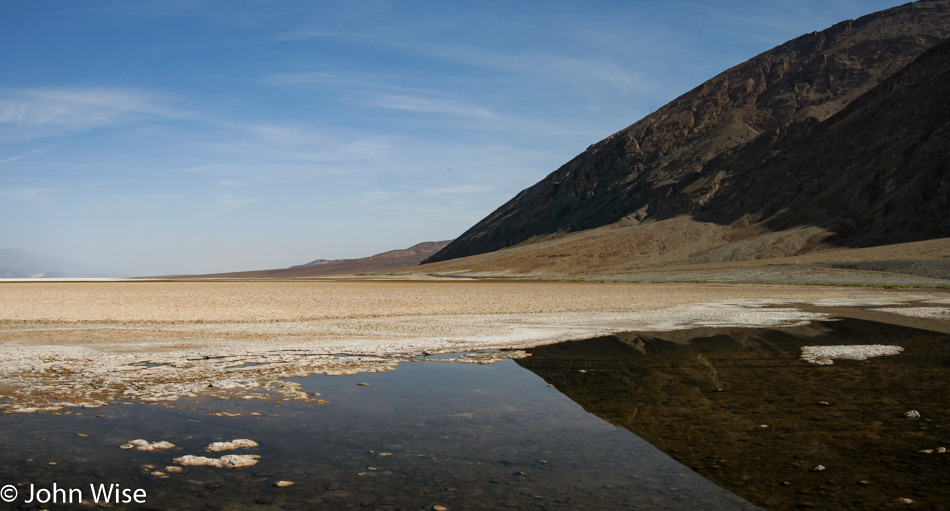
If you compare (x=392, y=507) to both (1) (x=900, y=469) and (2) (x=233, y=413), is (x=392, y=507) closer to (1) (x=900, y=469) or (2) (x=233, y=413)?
(2) (x=233, y=413)

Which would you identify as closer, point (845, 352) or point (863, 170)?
point (845, 352)

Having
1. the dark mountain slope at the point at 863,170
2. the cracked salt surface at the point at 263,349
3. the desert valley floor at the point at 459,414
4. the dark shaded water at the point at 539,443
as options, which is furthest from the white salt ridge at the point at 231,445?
the dark mountain slope at the point at 863,170

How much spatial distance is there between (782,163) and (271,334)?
10352cm

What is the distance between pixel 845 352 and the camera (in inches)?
496

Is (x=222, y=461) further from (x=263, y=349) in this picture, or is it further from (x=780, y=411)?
(x=263, y=349)

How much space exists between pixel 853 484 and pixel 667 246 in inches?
3872

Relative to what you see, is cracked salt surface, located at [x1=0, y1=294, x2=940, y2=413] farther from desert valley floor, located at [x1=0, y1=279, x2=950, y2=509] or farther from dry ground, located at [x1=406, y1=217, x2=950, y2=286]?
dry ground, located at [x1=406, y1=217, x2=950, y2=286]

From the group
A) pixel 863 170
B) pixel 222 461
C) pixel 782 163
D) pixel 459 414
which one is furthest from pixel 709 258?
pixel 222 461

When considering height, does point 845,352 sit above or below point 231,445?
below

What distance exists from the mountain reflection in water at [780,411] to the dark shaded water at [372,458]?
0.54 m

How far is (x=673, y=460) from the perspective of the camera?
6.03m

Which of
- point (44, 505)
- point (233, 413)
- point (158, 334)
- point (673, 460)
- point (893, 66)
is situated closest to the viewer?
point (44, 505)

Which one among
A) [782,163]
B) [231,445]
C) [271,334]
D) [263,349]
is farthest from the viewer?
[782,163]

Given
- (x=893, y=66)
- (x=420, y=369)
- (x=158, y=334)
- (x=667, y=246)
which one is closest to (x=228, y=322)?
(x=158, y=334)
